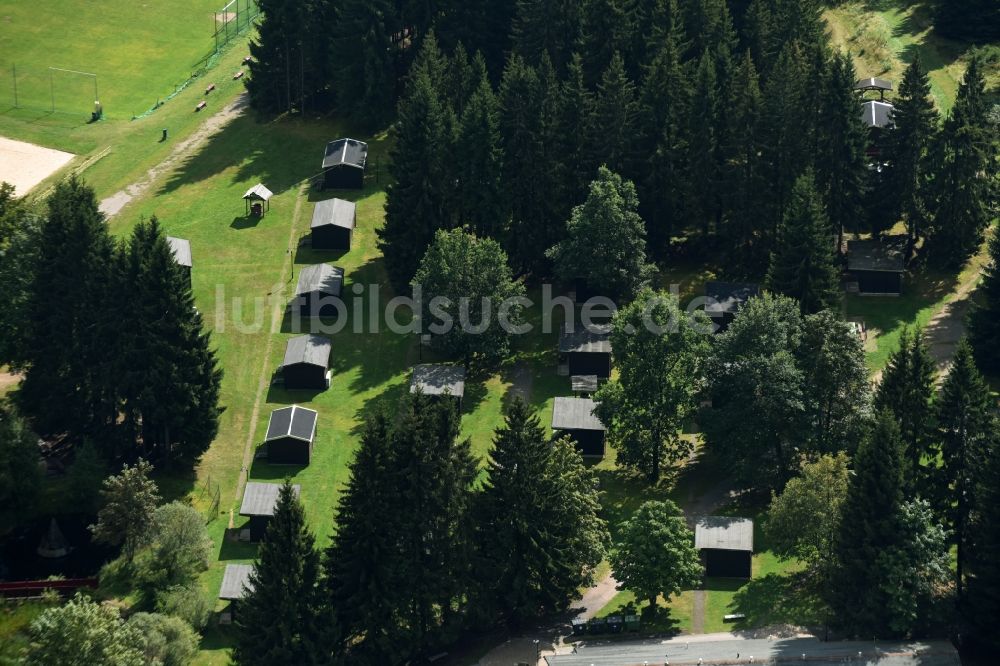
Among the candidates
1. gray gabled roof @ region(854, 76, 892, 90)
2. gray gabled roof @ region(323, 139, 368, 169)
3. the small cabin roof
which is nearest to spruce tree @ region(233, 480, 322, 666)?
the small cabin roof

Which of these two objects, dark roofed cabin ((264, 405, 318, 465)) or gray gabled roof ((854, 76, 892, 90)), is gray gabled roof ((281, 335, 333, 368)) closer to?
dark roofed cabin ((264, 405, 318, 465))

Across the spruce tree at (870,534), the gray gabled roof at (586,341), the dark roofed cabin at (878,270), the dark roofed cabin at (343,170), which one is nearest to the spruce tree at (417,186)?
the dark roofed cabin at (343,170)

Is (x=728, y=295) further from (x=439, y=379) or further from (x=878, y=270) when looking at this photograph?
(x=439, y=379)

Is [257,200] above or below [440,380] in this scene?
above

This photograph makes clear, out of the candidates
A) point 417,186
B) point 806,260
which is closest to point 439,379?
point 417,186

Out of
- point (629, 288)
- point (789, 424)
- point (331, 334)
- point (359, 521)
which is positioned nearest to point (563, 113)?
point (629, 288)
